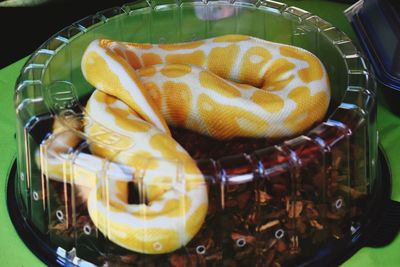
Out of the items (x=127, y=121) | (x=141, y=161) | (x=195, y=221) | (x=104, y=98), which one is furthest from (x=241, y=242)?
(x=104, y=98)

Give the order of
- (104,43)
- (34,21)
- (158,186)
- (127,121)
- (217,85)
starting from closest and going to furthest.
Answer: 1. (158,186)
2. (127,121)
3. (217,85)
4. (104,43)
5. (34,21)

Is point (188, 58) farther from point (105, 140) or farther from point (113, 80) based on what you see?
point (105, 140)

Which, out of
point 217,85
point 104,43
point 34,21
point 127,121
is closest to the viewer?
point 127,121

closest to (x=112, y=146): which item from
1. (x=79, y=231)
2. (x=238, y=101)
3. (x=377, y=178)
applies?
(x=79, y=231)

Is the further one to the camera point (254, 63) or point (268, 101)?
point (254, 63)

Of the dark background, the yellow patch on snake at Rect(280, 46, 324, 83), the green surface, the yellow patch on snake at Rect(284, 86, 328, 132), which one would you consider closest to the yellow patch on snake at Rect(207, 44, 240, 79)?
the yellow patch on snake at Rect(280, 46, 324, 83)

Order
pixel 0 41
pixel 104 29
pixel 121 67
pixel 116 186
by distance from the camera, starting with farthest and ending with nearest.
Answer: pixel 0 41
pixel 104 29
pixel 121 67
pixel 116 186

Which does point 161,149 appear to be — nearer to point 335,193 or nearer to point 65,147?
point 65,147
